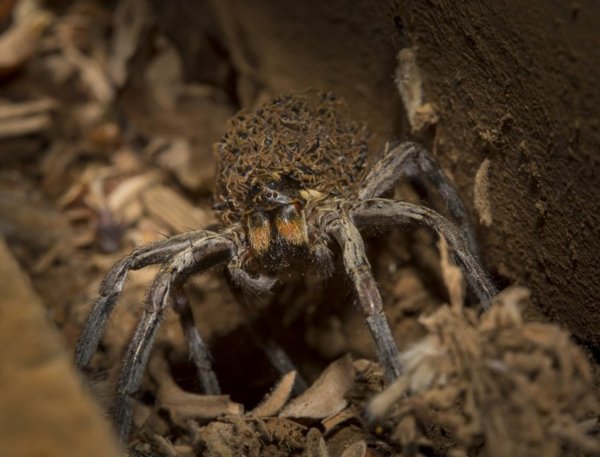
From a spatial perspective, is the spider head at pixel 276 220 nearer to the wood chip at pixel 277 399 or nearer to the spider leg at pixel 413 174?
the spider leg at pixel 413 174

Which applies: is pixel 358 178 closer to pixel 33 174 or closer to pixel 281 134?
pixel 281 134

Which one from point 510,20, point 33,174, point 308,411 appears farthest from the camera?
point 33,174

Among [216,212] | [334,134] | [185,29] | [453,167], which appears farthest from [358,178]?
[185,29]

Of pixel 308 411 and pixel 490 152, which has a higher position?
pixel 490 152

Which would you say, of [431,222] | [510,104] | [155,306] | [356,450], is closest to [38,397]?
[155,306]

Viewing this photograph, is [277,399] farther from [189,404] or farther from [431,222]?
[431,222]

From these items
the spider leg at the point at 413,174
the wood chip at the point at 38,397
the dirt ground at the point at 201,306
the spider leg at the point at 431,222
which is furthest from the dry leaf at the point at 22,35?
the wood chip at the point at 38,397

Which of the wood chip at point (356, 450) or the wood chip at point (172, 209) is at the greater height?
the wood chip at point (356, 450)
